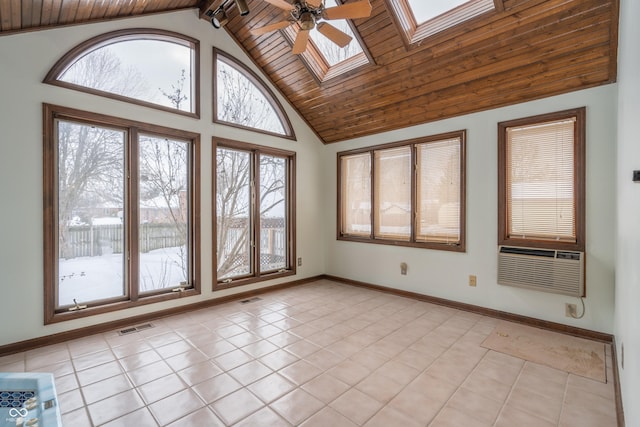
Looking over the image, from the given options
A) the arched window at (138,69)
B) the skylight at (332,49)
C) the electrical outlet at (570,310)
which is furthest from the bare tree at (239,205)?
the electrical outlet at (570,310)

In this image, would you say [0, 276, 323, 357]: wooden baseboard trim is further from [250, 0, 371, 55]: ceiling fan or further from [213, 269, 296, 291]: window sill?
[250, 0, 371, 55]: ceiling fan

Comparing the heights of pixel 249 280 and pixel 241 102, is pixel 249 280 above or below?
below

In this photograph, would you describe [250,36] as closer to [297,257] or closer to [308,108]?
[308,108]

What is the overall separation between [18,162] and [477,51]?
459 centimetres

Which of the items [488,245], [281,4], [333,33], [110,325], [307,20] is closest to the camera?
[281,4]

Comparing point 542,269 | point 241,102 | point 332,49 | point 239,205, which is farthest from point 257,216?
point 542,269

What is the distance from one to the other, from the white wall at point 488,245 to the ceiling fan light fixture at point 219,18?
256 centimetres

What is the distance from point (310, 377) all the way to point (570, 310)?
282 cm

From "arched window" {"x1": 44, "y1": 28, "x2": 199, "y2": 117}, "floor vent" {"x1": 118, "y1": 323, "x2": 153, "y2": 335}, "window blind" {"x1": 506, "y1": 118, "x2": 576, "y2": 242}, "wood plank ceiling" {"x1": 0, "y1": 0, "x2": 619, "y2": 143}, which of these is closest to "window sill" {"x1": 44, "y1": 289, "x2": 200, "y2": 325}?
"floor vent" {"x1": 118, "y1": 323, "x2": 153, "y2": 335}

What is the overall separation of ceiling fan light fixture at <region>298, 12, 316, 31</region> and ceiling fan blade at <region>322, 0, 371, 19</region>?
0.11 meters

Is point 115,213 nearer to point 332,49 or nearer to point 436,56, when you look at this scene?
point 332,49

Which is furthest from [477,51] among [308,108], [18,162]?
[18,162]

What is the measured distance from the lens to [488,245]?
12.4 ft

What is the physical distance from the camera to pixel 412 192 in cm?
452
